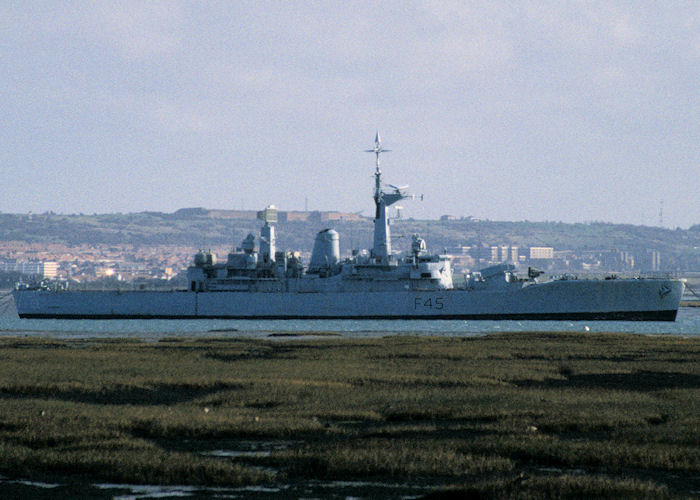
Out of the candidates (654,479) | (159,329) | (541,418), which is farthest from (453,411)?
(159,329)

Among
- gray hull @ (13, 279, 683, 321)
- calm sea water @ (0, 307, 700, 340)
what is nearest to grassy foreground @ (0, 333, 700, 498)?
calm sea water @ (0, 307, 700, 340)

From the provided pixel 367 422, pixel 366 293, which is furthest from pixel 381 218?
pixel 367 422

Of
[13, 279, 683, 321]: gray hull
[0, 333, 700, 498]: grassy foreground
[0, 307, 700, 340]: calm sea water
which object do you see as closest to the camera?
[0, 333, 700, 498]: grassy foreground

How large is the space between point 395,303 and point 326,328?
8909mm

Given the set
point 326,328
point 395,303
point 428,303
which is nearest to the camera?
point 326,328

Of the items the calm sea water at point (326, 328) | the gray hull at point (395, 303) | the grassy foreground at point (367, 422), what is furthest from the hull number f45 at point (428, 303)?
the grassy foreground at point (367, 422)

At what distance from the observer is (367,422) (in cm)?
1794

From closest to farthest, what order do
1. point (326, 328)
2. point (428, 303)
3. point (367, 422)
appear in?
point (367, 422) → point (326, 328) → point (428, 303)

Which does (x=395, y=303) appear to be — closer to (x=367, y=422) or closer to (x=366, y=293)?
(x=366, y=293)

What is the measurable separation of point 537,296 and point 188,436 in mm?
51435

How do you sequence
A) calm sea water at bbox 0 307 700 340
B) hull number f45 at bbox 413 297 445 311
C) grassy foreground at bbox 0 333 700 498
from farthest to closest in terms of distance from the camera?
hull number f45 at bbox 413 297 445 311 → calm sea water at bbox 0 307 700 340 → grassy foreground at bbox 0 333 700 498

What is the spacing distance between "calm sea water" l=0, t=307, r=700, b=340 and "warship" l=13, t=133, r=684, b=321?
0.84 meters

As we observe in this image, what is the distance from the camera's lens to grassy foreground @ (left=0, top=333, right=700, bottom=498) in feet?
42.2

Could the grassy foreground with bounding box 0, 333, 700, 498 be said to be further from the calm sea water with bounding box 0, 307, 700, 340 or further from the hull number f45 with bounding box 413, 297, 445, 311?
the hull number f45 with bounding box 413, 297, 445, 311
